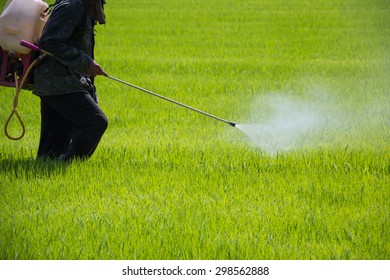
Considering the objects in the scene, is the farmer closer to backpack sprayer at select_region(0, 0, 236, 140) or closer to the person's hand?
the person's hand

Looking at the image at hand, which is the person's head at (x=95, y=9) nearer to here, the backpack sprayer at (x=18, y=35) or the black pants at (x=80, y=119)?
the backpack sprayer at (x=18, y=35)

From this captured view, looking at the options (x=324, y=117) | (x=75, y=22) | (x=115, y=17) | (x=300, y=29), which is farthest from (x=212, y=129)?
(x=115, y=17)

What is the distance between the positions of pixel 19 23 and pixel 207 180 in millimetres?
1987

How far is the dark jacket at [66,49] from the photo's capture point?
21.2 feet

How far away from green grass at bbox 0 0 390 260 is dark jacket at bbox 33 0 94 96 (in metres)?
0.66

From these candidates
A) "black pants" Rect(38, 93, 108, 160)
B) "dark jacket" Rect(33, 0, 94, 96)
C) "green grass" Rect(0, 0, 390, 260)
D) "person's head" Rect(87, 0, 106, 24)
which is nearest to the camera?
"green grass" Rect(0, 0, 390, 260)

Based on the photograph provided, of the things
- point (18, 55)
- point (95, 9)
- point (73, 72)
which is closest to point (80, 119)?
point (73, 72)

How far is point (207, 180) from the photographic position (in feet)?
21.2

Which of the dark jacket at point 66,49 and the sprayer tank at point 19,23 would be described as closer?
the dark jacket at point 66,49

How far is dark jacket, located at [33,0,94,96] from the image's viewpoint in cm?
646

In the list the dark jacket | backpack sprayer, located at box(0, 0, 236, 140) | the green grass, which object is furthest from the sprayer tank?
the green grass

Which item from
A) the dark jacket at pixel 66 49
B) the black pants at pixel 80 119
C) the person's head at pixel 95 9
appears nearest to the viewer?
the dark jacket at pixel 66 49

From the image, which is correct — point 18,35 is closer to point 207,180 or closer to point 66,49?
point 66,49

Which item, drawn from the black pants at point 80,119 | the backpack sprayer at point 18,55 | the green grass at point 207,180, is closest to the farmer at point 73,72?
the black pants at point 80,119
